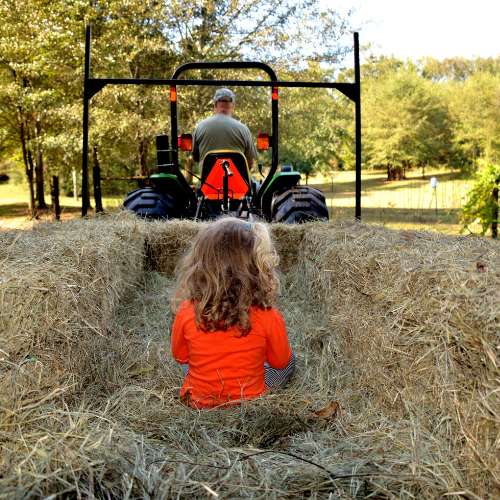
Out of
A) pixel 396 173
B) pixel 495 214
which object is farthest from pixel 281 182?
pixel 396 173

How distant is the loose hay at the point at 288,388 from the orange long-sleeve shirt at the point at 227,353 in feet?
0.30

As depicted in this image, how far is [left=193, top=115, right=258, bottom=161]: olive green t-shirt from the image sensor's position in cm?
449

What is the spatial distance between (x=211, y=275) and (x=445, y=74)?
71.8 meters

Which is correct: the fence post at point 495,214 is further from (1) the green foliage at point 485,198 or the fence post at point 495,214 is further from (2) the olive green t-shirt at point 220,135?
(2) the olive green t-shirt at point 220,135

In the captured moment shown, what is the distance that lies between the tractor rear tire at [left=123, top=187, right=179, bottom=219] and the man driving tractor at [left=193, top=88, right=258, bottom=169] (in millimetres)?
630

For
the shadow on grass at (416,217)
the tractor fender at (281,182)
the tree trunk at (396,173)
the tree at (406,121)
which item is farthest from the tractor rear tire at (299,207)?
the tree trunk at (396,173)

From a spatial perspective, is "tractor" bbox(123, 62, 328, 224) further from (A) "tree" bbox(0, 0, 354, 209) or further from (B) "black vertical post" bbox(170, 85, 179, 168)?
(A) "tree" bbox(0, 0, 354, 209)

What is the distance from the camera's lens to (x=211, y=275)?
1911 mm

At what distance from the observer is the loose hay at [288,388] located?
4.19 ft

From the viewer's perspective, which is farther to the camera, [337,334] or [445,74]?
[445,74]

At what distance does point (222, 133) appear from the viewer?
4.48 meters

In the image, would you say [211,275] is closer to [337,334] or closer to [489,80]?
[337,334]

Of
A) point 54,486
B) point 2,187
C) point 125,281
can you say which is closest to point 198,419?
point 54,486

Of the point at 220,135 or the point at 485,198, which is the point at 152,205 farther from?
the point at 485,198
